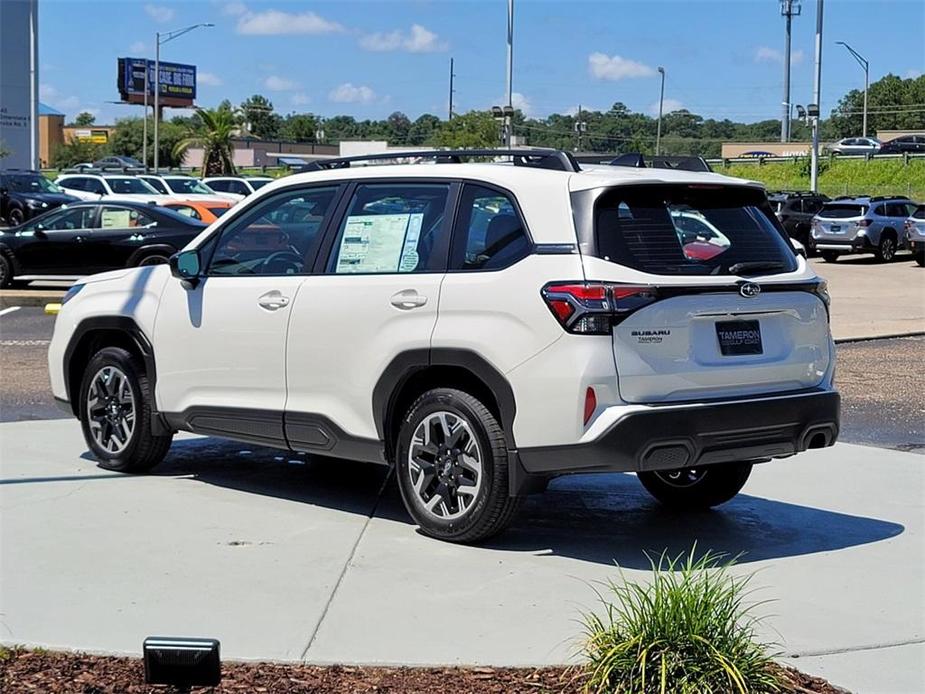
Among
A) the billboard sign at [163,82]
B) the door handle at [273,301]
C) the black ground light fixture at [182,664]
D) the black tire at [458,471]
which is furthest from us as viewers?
the billboard sign at [163,82]

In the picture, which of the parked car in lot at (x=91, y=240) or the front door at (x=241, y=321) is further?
the parked car in lot at (x=91, y=240)

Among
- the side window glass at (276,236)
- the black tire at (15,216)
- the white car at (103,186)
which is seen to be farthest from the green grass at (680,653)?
the black tire at (15,216)

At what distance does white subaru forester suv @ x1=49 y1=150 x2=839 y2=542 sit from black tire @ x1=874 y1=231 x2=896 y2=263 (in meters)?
30.0

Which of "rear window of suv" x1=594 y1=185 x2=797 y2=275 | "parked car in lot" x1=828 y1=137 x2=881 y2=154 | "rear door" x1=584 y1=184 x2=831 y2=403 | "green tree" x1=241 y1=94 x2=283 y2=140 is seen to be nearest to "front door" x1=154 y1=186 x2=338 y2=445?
"rear window of suv" x1=594 y1=185 x2=797 y2=275

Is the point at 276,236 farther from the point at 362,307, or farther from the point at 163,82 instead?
the point at 163,82

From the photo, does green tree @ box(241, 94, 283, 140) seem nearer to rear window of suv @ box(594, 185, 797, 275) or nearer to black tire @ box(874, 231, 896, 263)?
black tire @ box(874, 231, 896, 263)

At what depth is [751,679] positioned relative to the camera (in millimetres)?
4207

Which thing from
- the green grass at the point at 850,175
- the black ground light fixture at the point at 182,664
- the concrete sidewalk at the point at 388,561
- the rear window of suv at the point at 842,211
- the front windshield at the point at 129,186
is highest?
the green grass at the point at 850,175

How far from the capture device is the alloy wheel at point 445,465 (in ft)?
21.3

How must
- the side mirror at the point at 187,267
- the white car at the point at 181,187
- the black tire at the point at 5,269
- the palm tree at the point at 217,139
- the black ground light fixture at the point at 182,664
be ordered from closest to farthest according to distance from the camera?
the black ground light fixture at the point at 182,664 < the side mirror at the point at 187,267 < the black tire at the point at 5,269 < the white car at the point at 181,187 < the palm tree at the point at 217,139

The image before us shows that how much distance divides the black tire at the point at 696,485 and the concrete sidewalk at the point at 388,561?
0.44 feet

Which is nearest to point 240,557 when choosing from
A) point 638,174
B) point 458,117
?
point 638,174

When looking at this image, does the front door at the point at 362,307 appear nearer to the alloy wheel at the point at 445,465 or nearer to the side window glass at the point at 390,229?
the side window glass at the point at 390,229

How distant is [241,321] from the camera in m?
7.52
